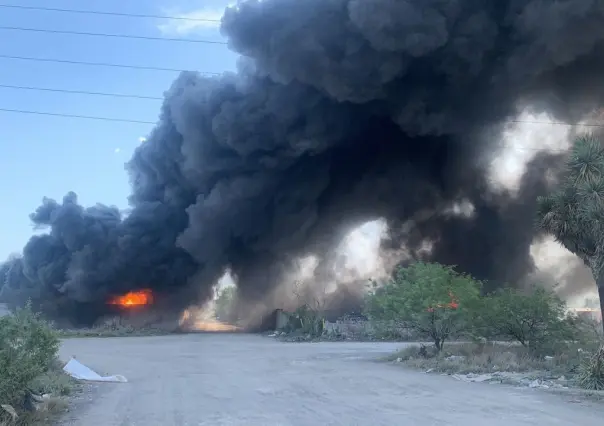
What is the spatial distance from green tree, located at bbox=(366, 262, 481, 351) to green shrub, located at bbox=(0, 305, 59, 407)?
1178 cm

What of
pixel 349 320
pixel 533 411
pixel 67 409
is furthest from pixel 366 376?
pixel 349 320

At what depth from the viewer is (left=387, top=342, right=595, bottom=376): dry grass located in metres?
16.3

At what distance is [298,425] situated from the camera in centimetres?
977

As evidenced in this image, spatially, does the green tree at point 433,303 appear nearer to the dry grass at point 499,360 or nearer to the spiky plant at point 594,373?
the dry grass at point 499,360

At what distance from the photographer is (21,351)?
10.7 m

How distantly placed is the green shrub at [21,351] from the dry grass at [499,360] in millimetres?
10495

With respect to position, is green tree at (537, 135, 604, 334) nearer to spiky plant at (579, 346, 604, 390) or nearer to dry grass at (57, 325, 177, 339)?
spiky plant at (579, 346, 604, 390)

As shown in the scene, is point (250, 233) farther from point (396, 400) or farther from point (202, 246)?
point (396, 400)

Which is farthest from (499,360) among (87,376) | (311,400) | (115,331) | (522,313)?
(115,331)

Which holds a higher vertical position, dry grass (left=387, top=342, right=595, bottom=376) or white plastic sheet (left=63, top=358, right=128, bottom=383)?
dry grass (left=387, top=342, right=595, bottom=376)

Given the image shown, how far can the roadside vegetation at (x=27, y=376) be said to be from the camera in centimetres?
950

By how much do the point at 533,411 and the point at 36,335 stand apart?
9.12m

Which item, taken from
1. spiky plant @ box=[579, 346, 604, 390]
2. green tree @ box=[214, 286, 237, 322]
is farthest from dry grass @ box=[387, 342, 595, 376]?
green tree @ box=[214, 286, 237, 322]

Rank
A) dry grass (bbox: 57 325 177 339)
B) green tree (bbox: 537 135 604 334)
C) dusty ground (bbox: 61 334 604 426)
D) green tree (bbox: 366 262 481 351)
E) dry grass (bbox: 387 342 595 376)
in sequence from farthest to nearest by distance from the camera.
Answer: dry grass (bbox: 57 325 177 339) < green tree (bbox: 366 262 481 351) < dry grass (bbox: 387 342 595 376) < green tree (bbox: 537 135 604 334) < dusty ground (bbox: 61 334 604 426)
